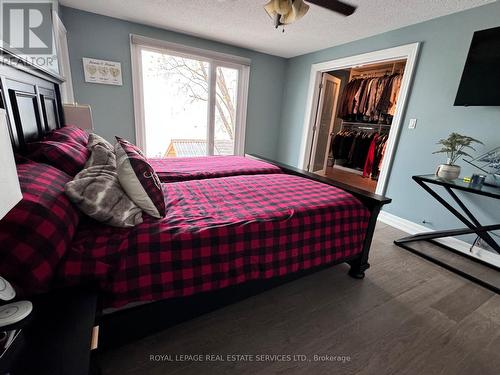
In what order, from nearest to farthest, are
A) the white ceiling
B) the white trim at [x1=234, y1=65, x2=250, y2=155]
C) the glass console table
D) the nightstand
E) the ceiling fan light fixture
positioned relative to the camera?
the nightstand → the ceiling fan light fixture → the glass console table → the white ceiling → the white trim at [x1=234, y1=65, x2=250, y2=155]

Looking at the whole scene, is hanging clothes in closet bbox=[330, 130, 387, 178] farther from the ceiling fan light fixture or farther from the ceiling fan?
the ceiling fan light fixture

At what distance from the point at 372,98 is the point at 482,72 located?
1829mm

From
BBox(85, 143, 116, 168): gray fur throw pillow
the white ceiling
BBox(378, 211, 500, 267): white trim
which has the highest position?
the white ceiling

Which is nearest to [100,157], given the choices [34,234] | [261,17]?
[34,234]

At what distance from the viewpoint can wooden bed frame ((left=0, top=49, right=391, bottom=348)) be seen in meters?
1.04

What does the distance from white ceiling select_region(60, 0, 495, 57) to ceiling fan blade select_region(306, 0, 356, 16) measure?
0.06 m

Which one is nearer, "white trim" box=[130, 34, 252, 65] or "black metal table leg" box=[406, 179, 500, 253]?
"black metal table leg" box=[406, 179, 500, 253]

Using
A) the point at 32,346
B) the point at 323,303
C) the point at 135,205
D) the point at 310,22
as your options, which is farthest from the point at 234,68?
the point at 32,346

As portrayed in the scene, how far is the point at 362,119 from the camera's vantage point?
14.9ft

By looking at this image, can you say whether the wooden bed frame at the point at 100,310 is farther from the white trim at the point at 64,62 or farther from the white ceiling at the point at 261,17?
the white ceiling at the point at 261,17

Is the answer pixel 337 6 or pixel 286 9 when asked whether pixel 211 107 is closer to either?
pixel 337 6

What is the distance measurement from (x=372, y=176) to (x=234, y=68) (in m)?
3.28

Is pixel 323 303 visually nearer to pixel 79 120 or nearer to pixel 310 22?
pixel 79 120

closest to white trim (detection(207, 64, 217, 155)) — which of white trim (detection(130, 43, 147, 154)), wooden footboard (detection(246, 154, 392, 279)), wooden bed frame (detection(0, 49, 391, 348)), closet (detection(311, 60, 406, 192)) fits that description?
white trim (detection(130, 43, 147, 154))
